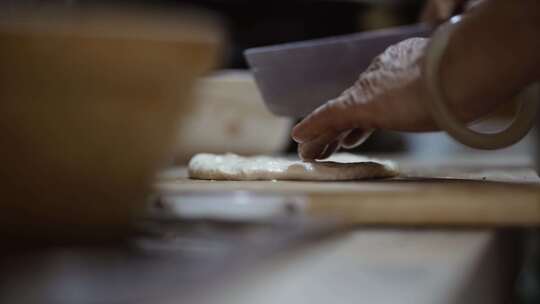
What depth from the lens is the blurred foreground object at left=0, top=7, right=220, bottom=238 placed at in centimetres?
40

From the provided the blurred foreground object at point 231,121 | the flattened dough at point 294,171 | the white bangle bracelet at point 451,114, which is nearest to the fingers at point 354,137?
the flattened dough at point 294,171

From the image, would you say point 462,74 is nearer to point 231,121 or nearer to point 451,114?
point 451,114

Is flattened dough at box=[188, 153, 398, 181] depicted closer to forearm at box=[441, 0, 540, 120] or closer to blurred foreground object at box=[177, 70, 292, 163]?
forearm at box=[441, 0, 540, 120]

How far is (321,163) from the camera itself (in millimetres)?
868

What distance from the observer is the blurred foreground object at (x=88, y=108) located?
40 centimetres

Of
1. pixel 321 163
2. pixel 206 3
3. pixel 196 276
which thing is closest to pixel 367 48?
pixel 321 163

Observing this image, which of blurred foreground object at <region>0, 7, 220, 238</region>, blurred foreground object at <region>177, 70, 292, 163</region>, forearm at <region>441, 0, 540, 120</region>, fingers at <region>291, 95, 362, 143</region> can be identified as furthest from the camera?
blurred foreground object at <region>177, 70, 292, 163</region>

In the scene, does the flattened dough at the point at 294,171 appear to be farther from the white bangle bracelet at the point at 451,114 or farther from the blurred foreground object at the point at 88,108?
the blurred foreground object at the point at 88,108

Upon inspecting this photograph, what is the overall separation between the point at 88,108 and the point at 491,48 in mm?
452

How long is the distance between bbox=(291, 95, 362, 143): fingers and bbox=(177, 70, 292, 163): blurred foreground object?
71 cm

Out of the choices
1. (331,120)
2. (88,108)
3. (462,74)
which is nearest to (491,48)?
(462,74)

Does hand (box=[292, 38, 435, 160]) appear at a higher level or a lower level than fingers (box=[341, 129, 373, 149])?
higher

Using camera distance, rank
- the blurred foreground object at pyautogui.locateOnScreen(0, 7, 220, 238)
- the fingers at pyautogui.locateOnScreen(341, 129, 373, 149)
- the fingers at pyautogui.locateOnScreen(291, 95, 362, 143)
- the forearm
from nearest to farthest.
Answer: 1. the blurred foreground object at pyautogui.locateOnScreen(0, 7, 220, 238)
2. the forearm
3. the fingers at pyautogui.locateOnScreen(291, 95, 362, 143)
4. the fingers at pyautogui.locateOnScreen(341, 129, 373, 149)

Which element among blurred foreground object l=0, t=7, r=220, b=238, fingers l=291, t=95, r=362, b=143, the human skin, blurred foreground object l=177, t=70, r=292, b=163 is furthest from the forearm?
blurred foreground object l=177, t=70, r=292, b=163
